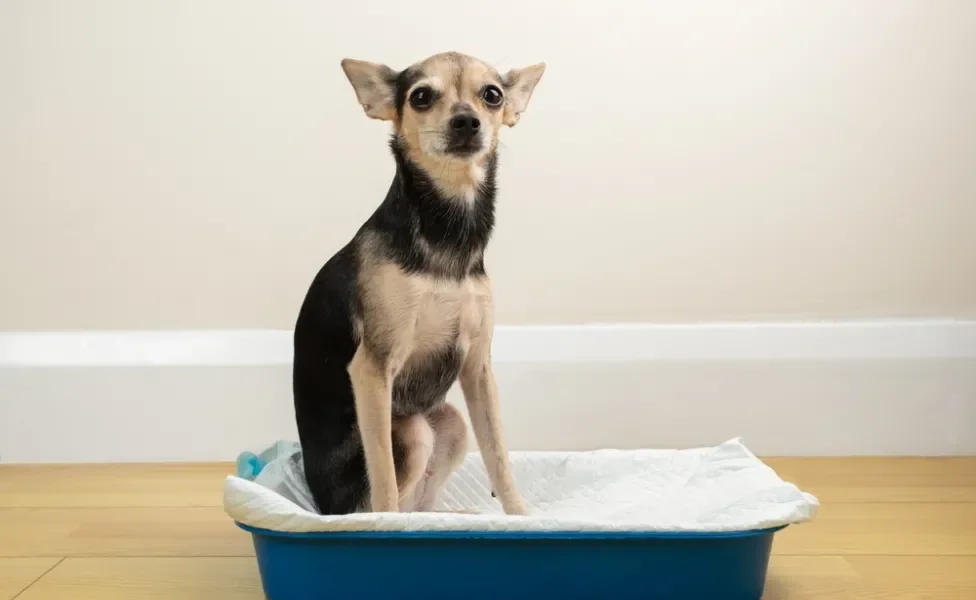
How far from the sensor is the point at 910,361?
6.59 ft

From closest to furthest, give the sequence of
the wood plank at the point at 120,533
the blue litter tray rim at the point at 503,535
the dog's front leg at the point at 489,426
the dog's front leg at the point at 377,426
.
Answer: the blue litter tray rim at the point at 503,535
the dog's front leg at the point at 377,426
the dog's front leg at the point at 489,426
the wood plank at the point at 120,533

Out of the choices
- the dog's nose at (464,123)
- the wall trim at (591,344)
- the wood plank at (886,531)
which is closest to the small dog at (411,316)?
the dog's nose at (464,123)

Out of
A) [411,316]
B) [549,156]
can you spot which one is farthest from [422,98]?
[549,156]

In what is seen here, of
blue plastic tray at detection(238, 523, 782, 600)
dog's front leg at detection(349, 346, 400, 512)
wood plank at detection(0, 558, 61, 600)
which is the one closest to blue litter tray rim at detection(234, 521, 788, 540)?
blue plastic tray at detection(238, 523, 782, 600)

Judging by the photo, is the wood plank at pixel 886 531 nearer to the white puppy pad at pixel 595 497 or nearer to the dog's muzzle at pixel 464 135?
the white puppy pad at pixel 595 497

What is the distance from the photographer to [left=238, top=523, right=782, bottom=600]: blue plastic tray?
3.60 feet

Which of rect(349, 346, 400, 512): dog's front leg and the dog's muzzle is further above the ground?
the dog's muzzle

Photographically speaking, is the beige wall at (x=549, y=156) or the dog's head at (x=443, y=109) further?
the beige wall at (x=549, y=156)

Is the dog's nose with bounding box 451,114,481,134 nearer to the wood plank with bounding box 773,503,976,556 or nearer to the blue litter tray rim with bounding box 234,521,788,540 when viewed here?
the blue litter tray rim with bounding box 234,521,788,540

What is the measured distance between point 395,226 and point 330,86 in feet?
2.89

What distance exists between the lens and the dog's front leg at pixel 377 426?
120cm

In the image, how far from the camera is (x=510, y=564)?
1110mm

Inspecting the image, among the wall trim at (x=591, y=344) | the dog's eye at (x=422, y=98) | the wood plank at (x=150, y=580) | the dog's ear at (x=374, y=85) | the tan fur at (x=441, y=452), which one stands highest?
the dog's ear at (x=374, y=85)

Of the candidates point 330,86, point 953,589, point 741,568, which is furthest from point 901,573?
point 330,86
